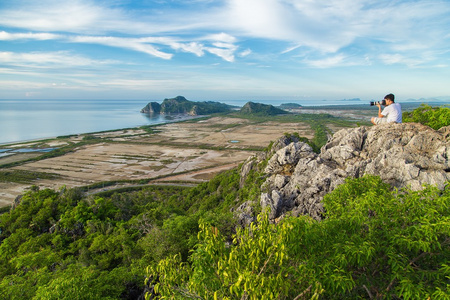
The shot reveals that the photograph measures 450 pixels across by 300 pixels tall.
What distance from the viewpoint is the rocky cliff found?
12.4m

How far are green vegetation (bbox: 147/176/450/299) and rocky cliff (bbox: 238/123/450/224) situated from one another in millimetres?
5137

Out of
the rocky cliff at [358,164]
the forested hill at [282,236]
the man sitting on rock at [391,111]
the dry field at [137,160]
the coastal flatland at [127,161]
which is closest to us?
the forested hill at [282,236]

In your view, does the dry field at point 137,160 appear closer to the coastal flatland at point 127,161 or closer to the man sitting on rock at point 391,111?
the coastal flatland at point 127,161

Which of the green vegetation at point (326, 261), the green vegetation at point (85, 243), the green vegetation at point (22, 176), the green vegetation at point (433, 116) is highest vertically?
the green vegetation at point (433, 116)

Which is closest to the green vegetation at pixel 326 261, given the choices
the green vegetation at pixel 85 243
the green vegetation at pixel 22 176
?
the green vegetation at pixel 85 243

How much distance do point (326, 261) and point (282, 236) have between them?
1.34m

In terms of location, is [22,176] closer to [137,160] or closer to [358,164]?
[137,160]

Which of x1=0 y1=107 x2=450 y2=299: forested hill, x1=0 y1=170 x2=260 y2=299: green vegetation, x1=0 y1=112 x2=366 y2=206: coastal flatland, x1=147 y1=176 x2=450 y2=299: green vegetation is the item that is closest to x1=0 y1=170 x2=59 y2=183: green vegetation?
x1=0 y1=112 x2=366 y2=206: coastal flatland

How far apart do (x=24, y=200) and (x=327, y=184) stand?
2739 centimetres

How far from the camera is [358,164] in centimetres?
1527

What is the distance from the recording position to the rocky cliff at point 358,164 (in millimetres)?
12430

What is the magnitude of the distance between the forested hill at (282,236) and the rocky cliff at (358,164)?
7 cm

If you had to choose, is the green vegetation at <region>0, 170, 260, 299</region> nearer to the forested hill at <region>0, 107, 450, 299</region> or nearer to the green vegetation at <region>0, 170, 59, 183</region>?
the forested hill at <region>0, 107, 450, 299</region>

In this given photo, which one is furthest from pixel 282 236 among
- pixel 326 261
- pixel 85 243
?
pixel 85 243
